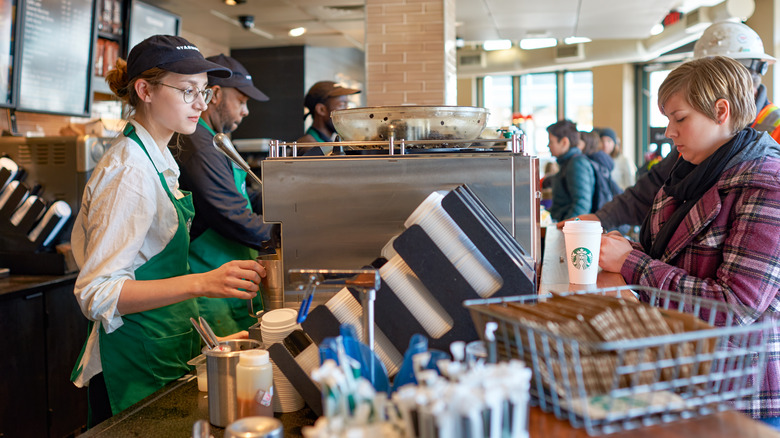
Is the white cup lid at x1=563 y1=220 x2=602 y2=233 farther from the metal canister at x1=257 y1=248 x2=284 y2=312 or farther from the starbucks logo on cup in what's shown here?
the metal canister at x1=257 y1=248 x2=284 y2=312

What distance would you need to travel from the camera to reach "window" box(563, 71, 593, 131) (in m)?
12.9

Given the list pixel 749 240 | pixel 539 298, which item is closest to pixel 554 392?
pixel 539 298

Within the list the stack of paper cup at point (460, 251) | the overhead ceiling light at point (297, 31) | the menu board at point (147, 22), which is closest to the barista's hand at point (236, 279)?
the stack of paper cup at point (460, 251)

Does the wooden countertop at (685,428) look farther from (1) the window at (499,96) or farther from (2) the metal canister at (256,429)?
(1) the window at (499,96)

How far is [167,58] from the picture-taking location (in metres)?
1.71

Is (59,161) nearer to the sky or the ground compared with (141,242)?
nearer to the sky

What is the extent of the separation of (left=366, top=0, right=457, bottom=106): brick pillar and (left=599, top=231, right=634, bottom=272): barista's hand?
339 cm

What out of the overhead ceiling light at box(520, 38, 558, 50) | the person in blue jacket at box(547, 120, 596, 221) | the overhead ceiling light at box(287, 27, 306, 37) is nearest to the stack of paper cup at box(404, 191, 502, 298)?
the person in blue jacket at box(547, 120, 596, 221)

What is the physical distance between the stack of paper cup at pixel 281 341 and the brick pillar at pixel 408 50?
13.1 ft

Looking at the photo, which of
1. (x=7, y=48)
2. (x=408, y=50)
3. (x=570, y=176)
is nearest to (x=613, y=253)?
(x=570, y=176)

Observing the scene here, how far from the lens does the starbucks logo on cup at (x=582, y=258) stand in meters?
1.60

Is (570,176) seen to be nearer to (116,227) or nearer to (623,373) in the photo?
(116,227)

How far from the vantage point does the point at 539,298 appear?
3.57 feet

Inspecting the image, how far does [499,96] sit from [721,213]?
1265cm
